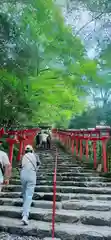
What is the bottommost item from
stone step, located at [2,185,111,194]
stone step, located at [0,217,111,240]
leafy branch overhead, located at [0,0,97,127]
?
stone step, located at [0,217,111,240]

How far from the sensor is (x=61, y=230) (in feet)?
16.0

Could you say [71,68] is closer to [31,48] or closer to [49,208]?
[31,48]

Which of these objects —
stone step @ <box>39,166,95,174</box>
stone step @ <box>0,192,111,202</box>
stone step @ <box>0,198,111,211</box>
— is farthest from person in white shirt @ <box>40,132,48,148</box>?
stone step @ <box>0,198,111,211</box>

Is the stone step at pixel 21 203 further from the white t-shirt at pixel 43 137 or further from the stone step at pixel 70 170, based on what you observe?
the white t-shirt at pixel 43 137

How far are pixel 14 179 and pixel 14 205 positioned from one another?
6.64 ft

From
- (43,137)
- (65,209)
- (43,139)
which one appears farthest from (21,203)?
(43,139)

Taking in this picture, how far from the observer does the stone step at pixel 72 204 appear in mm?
6055

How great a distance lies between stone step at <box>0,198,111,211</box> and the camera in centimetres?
605

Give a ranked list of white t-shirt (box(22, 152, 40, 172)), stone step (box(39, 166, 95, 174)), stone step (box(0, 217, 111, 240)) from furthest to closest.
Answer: stone step (box(39, 166, 95, 174)) → white t-shirt (box(22, 152, 40, 172)) → stone step (box(0, 217, 111, 240))

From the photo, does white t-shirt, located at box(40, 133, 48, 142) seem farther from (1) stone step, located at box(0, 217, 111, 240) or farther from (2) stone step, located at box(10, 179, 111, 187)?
(1) stone step, located at box(0, 217, 111, 240)

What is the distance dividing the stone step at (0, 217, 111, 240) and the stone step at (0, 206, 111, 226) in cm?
14

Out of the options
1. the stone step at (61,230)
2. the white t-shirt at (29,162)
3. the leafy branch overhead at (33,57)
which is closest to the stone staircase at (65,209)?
the stone step at (61,230)

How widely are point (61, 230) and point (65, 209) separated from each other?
4.32ft

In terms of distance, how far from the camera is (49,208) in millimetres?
6227
